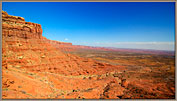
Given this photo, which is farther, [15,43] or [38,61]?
[38,61]

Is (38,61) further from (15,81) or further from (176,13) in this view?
(176,13)

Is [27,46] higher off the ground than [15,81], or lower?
higher

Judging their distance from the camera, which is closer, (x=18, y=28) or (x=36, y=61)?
(x=18, y=28)

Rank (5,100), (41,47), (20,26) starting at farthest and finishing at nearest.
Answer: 1. (41,47)
2. (20,26)
3. (5,100)

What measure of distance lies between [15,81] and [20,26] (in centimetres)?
1238

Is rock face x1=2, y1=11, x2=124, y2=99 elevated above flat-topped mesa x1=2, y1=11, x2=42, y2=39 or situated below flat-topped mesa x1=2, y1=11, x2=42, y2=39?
below

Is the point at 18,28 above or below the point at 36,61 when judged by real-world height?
above

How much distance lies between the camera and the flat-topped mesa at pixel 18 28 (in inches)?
653

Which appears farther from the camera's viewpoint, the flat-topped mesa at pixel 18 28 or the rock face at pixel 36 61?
the flat-topped mesa at pixel 18 28

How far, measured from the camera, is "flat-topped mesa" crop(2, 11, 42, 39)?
16.6 meters

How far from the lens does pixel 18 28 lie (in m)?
17.8

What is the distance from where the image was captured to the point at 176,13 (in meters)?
6.92

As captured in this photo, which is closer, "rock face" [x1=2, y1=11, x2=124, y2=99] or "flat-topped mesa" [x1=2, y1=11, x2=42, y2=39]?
"rock face" [x1=2, y1=11, x2=124, y2=99]

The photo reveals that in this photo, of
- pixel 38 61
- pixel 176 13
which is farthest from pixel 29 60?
pixel 176 13
